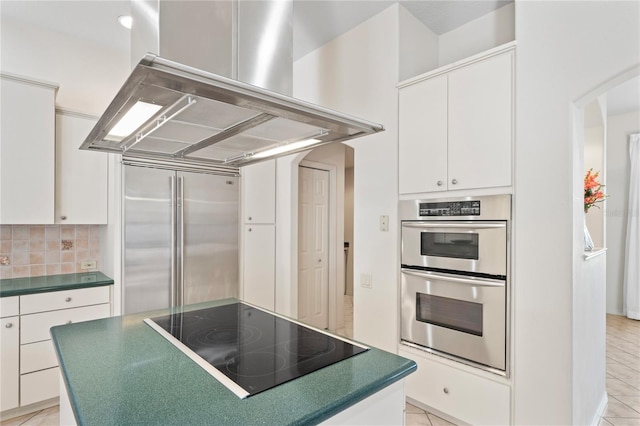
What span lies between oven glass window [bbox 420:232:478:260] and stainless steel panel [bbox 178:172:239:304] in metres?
1.92

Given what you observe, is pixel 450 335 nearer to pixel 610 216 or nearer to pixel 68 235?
pixel 68 235

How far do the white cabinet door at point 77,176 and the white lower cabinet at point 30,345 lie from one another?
63 centimetres

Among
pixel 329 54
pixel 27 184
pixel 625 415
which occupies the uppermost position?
pixel 329 54

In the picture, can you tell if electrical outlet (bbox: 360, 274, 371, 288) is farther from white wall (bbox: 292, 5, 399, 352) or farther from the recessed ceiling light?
the recessed ceiling light

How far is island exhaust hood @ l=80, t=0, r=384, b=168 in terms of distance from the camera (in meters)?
0.99

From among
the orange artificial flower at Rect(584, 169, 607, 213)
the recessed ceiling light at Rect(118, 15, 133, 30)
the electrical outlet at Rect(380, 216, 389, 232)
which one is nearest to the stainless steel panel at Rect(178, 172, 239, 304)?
the recessed ceiling light at Rect(118, 15, 133, 30)

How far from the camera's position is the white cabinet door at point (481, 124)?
2.19 meters

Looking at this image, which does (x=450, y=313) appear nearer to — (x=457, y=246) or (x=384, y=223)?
(x=457, y=246)

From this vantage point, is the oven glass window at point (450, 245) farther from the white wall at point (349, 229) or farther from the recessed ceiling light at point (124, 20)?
the white wall at point (349, 229)

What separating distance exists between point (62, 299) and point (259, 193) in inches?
75.2

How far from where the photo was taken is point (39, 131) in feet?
8.55

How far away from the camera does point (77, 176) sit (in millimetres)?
2859

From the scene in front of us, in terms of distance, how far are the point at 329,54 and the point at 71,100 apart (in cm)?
237

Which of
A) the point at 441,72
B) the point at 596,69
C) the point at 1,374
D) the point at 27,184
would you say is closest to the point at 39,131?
the point at 27,184
